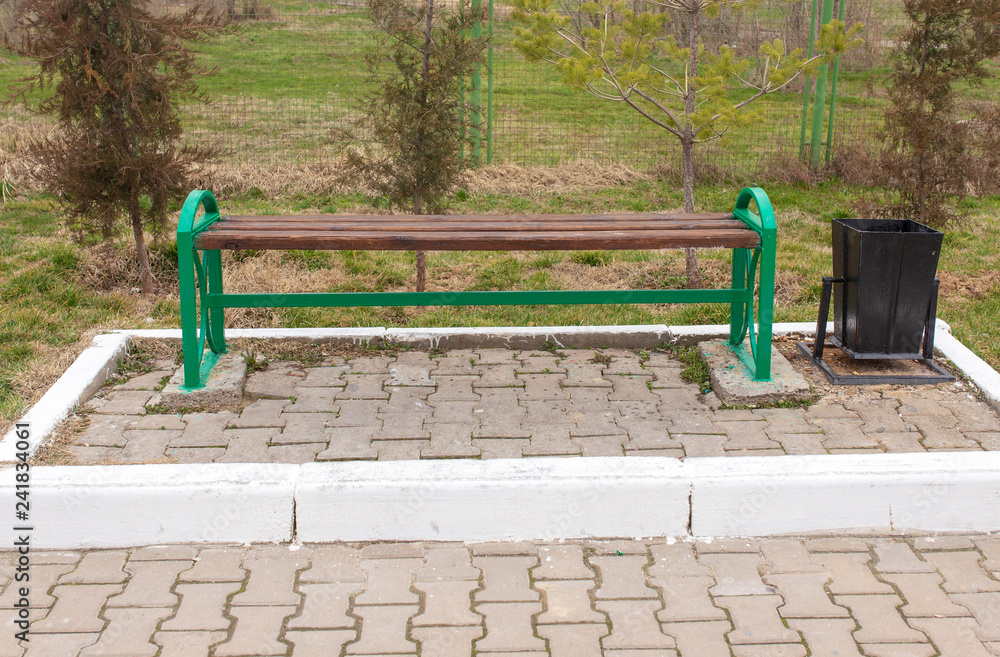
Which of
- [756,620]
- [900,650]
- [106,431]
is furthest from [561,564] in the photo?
[106,431]

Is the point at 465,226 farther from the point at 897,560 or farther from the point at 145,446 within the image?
the point at 897,560

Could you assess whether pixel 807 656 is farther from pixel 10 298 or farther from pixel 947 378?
pixel 10 298

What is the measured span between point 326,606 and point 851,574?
181 centimetres

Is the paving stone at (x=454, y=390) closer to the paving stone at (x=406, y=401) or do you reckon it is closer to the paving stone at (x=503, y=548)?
the paving stone at (x=406, y=401)

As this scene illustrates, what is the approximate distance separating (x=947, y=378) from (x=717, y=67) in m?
2.46

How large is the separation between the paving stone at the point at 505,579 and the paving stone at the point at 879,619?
3.39 ft

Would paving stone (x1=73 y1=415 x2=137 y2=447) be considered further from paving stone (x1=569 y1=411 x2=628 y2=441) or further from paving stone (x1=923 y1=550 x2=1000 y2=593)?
paving stone (x1=923 y1=550 x2=1000 y2=593)

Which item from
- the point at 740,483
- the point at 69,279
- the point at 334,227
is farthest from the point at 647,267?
the point at 69,279

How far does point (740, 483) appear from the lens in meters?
3.39

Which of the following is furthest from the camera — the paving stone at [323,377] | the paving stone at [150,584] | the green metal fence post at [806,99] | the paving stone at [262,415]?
the green metal fence post at [806,99]

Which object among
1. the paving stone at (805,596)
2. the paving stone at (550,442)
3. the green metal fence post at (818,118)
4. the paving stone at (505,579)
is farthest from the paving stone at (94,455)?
the green metal fence post at (818,118)

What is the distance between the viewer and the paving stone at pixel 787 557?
322cm

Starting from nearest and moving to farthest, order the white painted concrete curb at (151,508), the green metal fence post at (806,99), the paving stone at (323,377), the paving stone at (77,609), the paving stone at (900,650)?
the paving stone at (900,650)
the paving stone at (77,609)
the white painted concrete curb at (151,508)
the paving stone at (323,377)
the green metal fence post at (806,99)

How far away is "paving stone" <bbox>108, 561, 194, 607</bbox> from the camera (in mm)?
3016
